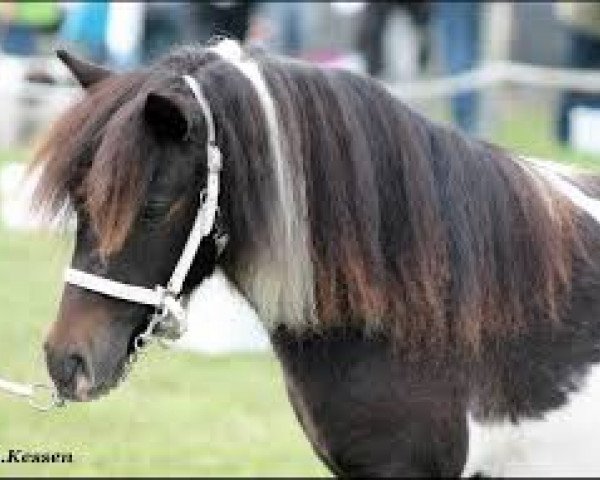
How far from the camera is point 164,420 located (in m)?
6.23

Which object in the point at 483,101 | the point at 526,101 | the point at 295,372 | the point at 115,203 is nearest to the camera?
the point at 115,203

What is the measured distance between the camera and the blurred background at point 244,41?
5930 mm

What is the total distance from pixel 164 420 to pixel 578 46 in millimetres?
6370

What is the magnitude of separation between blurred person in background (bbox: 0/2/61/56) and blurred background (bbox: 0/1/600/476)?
13mm

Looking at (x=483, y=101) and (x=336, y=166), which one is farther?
(x=483, y=101)

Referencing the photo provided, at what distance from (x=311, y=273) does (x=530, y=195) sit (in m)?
0.53

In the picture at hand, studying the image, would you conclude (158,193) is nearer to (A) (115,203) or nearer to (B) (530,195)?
(A) (115,203)

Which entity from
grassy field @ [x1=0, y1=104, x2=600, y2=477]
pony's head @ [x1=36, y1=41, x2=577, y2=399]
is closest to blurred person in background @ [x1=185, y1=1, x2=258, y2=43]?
grassy field @ [x1=0, y1=104, x2=600, y2=477]

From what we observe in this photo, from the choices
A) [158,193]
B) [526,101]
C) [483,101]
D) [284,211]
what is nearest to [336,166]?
[284,211]

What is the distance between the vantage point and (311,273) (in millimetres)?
3338

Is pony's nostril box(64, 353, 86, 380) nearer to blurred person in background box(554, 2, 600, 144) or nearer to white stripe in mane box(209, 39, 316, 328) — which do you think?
white stripe in mane box(209, 39, 316, 328)

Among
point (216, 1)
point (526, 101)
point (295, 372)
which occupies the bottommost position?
point (526, 101)

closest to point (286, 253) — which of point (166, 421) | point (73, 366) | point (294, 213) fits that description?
point (294, 213)

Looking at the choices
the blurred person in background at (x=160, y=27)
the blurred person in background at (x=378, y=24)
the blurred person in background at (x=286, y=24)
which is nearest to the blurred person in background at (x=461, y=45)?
the blurred person in background at (x=378, y=24)
